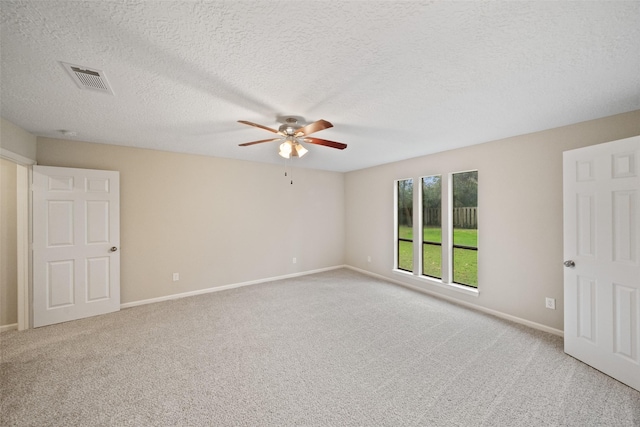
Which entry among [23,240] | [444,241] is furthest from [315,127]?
[23,240]

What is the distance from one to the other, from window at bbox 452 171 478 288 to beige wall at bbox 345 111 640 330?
20 cm

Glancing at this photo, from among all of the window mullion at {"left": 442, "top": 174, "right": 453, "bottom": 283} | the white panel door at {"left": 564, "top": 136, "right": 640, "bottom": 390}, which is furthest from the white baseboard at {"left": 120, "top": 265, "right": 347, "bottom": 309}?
the white panel door at {"left": 564, "top": 136, "right": 640, "bottom": 390}

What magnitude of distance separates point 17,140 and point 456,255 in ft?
19.9

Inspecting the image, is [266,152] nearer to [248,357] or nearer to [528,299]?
[248,357]

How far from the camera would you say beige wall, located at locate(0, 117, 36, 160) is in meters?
2.44

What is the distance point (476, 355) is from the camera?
2332 millimetres

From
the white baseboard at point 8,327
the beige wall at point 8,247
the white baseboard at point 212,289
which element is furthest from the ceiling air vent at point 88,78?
the white baseboard at point 8,327

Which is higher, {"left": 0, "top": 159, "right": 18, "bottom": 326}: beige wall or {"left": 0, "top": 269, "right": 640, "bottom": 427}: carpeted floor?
{"left": 0, "top": 159, "right": 18, "bottom": 326}: beige wall

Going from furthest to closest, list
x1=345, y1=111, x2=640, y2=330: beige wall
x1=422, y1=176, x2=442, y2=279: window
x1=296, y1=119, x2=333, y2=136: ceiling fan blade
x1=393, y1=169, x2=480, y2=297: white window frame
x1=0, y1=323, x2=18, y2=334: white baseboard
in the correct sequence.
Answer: x1=422, y1=176, x2=442, y2=279: window, x1=393, y1=169, x2=480, y2=297: white window frame, x1=0, y1=323, x2=18, y2=334: white baseboard, x1=345, y1=111, x2=640, y2=330: beige wall, x1=296, y1=119, x2=333, y2=136: ceiling fan blade

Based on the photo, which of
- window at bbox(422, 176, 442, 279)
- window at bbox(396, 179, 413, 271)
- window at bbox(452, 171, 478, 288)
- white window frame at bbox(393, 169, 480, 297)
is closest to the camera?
window at bbox(452, 171, 478, 288)

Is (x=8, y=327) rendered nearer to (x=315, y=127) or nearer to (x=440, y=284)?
(x=315, y=127)

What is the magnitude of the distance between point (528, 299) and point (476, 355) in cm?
131

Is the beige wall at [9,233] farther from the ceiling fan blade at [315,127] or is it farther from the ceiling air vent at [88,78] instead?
the ceiling fan blade at [315,127]

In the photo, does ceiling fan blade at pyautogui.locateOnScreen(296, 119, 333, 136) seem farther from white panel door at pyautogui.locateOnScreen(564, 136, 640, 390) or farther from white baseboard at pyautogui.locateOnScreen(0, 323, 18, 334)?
white baseboard at pyautogui.locateOnScreen(0, 323, 18, 334)
